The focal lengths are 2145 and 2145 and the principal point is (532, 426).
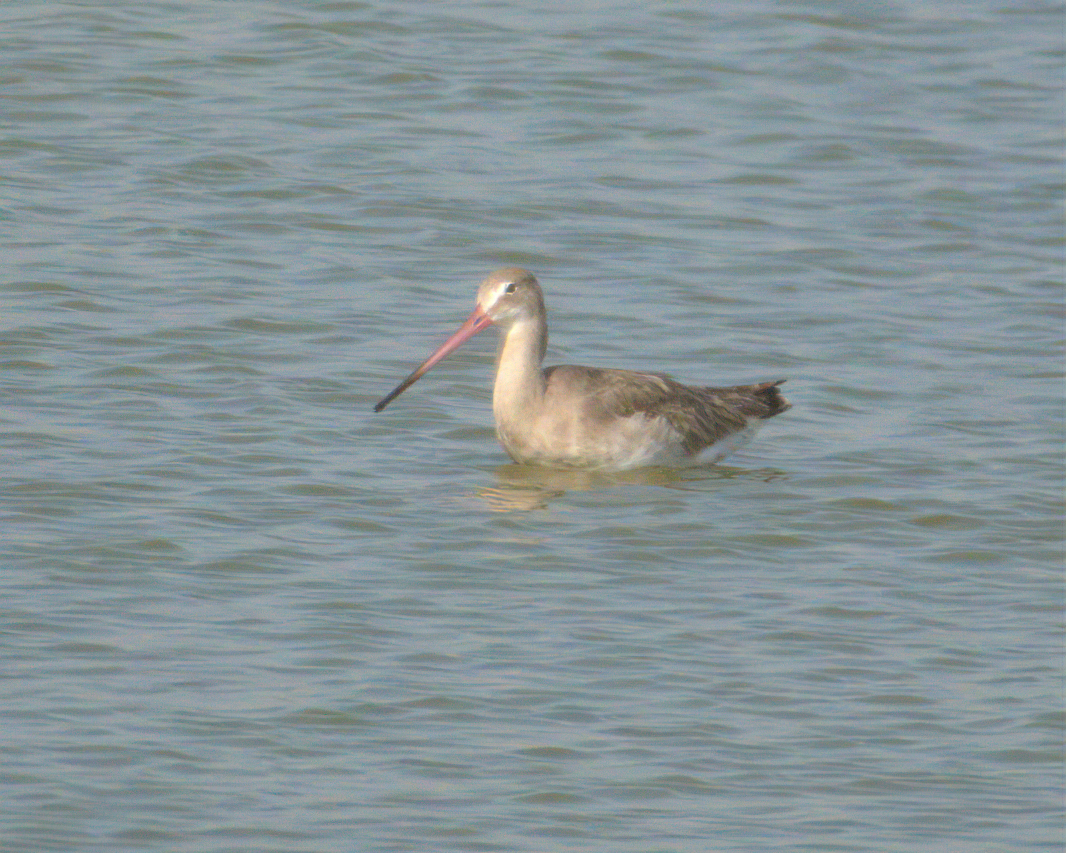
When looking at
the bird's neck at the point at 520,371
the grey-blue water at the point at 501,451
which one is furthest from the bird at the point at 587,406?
the grey-blue water at the point at 501,451

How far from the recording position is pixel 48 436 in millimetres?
10477

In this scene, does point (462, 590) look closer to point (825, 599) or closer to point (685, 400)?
point (825, 599)

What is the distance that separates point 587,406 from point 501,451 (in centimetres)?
60

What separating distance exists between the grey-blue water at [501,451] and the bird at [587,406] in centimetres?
16

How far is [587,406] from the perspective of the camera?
11.0 metres

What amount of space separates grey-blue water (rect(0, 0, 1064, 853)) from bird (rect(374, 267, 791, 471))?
0.51ft

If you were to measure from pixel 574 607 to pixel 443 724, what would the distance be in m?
1.39

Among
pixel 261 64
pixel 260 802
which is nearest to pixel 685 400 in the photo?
pixel 260 802

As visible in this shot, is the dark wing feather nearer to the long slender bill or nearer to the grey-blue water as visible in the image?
the grey-blue water

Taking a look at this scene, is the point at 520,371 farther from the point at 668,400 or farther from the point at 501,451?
the point at 668,400

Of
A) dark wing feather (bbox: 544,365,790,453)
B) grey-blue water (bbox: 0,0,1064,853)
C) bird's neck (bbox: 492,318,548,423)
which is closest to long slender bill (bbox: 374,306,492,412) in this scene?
bird's neck (bbox: 492,318,548,423)

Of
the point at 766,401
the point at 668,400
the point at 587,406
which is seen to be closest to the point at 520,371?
the point at 587,406

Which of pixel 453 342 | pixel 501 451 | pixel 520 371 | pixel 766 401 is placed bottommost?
pixel 501 451

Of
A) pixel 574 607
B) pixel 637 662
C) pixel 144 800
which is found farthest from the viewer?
pixel 574 607
